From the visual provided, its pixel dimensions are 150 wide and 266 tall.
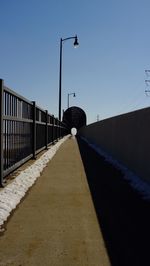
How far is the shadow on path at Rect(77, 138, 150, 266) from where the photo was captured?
497 cm

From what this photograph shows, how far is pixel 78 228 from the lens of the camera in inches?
241

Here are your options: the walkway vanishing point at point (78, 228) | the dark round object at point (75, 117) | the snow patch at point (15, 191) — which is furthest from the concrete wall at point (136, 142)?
the dark round object at point (75, 117)

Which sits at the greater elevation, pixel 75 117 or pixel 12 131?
pixel 75 117

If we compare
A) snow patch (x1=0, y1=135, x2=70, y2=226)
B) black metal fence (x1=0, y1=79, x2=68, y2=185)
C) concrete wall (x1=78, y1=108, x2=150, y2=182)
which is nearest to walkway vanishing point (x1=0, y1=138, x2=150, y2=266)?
snow patch (x1=0, y1=135, x2=70, y2=226)

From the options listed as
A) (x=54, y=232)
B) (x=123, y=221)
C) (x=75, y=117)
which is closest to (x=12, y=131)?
(x=123, y=221)

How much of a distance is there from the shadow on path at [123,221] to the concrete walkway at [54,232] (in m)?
0.13

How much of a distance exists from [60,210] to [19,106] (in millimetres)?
4560

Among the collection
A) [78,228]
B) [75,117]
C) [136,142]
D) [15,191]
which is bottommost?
[78,228]

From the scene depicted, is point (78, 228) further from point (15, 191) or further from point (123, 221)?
point (15, 191)

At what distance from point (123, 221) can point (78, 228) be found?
29.5 inches

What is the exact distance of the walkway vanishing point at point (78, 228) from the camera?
4.85 meters

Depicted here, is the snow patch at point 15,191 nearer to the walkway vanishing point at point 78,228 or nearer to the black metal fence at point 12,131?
the walkway vanishing point at point 78,228

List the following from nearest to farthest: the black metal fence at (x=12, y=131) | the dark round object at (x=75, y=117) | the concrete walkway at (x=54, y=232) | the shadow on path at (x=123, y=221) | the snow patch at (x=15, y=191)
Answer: the concrete walkway at (x=54, y=232), the shadow on path at (x=123, y=221), the snow patch at (x=15, y=191), the black metal fence at (x=12, y=131), the dark round object at (x=75, y=117)

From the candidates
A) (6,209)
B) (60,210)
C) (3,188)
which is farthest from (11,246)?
(3,188)
